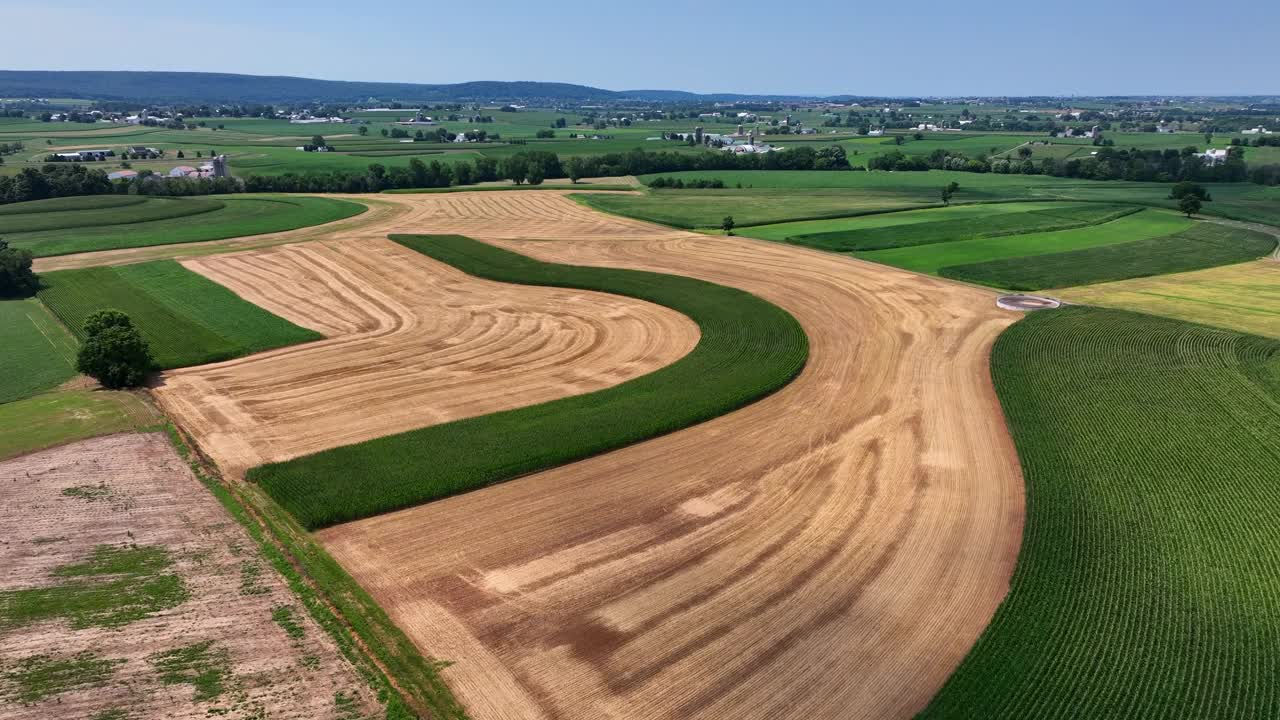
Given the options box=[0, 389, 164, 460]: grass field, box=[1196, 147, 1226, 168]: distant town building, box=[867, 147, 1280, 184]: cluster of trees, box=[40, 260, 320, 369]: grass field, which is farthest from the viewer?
box=[1196, 147, 1226, 168]: distant town building

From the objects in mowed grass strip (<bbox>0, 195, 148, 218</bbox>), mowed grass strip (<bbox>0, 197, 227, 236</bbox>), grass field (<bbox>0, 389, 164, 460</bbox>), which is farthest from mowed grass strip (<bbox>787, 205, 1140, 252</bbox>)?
mowed grass strip (<bbox>0, 195, 148, 218</bbox>)

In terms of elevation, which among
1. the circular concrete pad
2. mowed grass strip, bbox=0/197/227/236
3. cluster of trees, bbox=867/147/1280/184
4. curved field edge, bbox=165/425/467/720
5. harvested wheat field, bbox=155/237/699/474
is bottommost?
curved field edge, bbox=165/425/467/720

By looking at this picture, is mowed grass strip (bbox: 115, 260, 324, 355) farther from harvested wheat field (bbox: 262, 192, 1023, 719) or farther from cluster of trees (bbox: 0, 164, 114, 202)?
cluster of trees (bbox: 0, 164, 114, 202)

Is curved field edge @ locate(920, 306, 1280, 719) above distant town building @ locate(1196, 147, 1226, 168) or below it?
below

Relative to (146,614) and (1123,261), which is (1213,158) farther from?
(146,614)

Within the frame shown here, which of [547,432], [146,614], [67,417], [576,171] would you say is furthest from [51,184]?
[146,614]

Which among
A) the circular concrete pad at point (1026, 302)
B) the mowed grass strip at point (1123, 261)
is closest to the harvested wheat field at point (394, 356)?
the circular concrete pad at point (1026, 302)

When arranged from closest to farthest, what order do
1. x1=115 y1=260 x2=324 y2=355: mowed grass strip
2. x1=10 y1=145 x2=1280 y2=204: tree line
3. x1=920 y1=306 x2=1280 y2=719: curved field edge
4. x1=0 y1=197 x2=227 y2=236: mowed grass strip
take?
1. x1=920 y1=306 x2=1280 y2=719: curved field edge
2. x1=115 y1=260 x2=324 y2=355: mowed grass strip
3. x1=0 y1=197 x2=227 y2=236: mowed grass strip
4. x1=10 y1=145 x2=1280 y2=204: tree line

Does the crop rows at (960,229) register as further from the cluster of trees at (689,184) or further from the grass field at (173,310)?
the grass field at (173,310)
